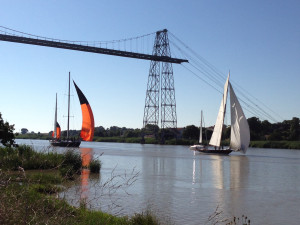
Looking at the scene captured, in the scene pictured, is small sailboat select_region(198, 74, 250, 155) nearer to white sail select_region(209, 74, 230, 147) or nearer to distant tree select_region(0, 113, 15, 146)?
white sail select_region(209, 74, 230, 147)

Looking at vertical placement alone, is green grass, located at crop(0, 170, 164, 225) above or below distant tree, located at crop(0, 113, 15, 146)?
below

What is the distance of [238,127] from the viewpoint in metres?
46.2

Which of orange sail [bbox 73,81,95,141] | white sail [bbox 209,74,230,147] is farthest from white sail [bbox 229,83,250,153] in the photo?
orange sail [bbox 73,81,95,141]

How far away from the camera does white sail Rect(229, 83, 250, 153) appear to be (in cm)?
4609

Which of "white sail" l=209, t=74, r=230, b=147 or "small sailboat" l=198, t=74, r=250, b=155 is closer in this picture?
"small sailboat" l=198, t=74, r=250, b=155

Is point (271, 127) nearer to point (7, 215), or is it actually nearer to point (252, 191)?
point (252, 191)

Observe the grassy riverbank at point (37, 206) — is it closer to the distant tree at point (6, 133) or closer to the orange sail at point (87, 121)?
the distant tree at point (6, 133)

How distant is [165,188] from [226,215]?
5301 millimetres

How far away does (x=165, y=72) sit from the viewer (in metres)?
69.5

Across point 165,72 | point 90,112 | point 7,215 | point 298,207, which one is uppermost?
point 165,72

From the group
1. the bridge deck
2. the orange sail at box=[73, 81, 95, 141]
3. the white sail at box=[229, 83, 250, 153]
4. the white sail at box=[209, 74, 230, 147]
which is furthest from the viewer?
the bridge deck

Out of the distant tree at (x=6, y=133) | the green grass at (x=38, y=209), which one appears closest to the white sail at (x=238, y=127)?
the green grass at (x=38, y=209)

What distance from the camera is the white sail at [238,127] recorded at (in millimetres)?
46094

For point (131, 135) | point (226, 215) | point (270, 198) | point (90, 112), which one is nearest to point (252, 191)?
point (270, 198)
